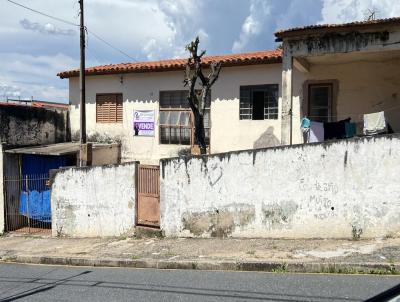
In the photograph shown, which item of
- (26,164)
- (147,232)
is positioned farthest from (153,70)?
(147,232)

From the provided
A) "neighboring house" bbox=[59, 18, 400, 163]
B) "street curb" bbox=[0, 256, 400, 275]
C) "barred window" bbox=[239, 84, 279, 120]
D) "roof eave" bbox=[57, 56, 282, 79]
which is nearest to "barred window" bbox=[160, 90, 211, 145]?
"neighboring house" bbox=[59, 18, 400, 163]

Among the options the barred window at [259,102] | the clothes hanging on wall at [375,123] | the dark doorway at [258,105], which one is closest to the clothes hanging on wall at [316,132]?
the clothes hanging on wall at [375,123]

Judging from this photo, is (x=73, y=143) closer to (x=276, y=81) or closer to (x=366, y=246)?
(x=276, y=81)

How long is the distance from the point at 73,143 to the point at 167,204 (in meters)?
7.27

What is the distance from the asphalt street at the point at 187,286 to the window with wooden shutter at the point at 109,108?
26.3 feet

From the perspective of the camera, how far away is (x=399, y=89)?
459 inches

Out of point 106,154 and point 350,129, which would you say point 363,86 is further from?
point 106,154

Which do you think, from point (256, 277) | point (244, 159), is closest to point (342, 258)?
point (256, 277)

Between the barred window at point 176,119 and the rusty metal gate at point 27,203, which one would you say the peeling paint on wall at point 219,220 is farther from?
the rusty metal gate at point 27,203

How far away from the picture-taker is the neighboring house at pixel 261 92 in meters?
10.3

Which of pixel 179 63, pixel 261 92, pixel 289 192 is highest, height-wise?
pixel 179 63

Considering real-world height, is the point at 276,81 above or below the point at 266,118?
above

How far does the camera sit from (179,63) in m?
14.3

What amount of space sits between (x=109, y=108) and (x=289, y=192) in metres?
8.84
